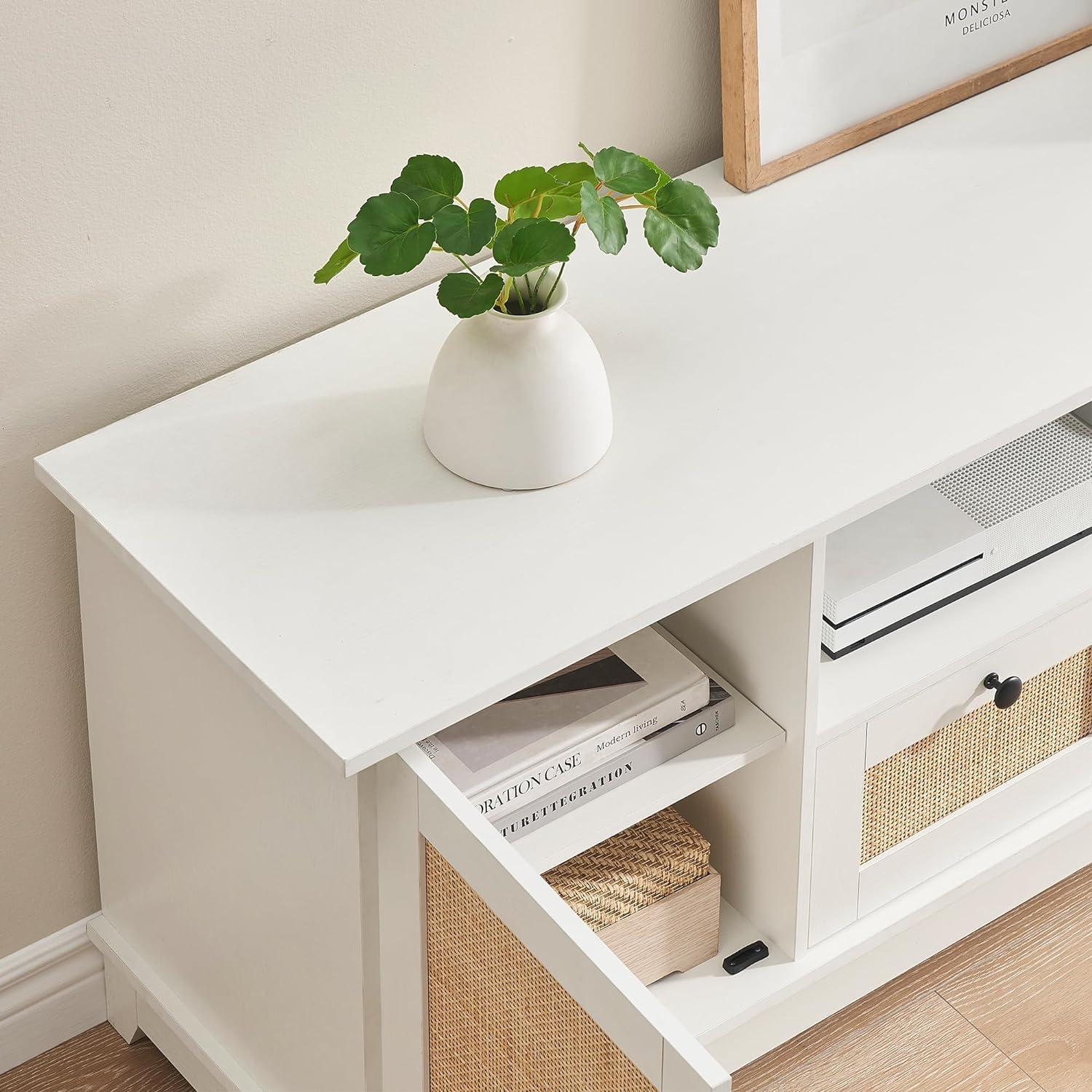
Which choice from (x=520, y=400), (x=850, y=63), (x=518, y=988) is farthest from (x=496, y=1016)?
(x=850, y=63)

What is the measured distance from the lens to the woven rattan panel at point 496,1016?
892mm

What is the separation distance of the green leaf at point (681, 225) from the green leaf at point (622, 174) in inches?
0.7

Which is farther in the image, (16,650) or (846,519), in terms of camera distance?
(16,650)

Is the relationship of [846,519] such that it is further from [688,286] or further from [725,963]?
[725,963]

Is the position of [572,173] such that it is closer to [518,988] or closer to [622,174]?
[622,174]

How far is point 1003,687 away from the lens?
1333mm

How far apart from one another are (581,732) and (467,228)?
0.34m

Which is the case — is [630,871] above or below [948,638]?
below

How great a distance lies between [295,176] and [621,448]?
313 mm

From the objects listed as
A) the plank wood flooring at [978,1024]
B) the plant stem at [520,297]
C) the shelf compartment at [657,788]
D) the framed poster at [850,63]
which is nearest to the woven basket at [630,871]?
the shelf compartment at [657,788]

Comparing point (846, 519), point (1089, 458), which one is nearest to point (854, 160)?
point (1089, 458)

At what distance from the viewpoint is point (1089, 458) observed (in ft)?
4.74

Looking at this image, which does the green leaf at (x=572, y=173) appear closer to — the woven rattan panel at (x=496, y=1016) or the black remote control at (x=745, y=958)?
the woven rattan panel at (x=496, y=1016)

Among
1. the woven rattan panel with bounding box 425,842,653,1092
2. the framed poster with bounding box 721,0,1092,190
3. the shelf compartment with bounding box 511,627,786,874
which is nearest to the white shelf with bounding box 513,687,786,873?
the shelf compartment with bounding box 511,627,786,874
